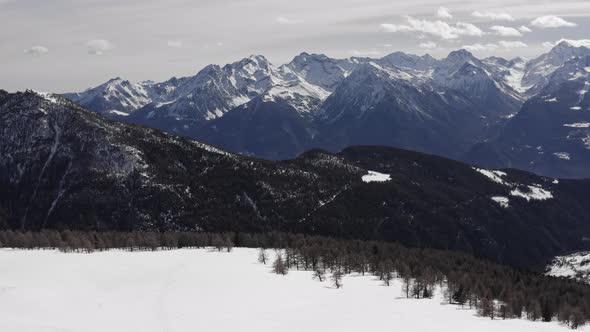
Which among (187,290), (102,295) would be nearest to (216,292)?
(187,290)

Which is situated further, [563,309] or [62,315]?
[563,309]

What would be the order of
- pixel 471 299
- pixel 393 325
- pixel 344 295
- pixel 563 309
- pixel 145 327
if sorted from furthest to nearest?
1. pixel 344 295
2. pixel 471 299
3. pixel 563 309
4. pixel 393 325
5. pixel 145 327

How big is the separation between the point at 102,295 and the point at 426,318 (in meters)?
92.1

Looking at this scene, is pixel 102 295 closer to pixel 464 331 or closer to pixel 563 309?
pixel 464 331

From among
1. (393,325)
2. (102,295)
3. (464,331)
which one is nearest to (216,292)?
(102,295)

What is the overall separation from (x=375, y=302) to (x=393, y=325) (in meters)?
30.8

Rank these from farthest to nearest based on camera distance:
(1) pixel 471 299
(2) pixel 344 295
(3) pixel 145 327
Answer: (2) pixel 344 295 < (1) pixel 471 299 < (3) pixel 145 327

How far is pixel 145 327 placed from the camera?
143750 mm

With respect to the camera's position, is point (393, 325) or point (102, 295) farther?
point (102, 295)

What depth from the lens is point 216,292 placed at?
197 meters

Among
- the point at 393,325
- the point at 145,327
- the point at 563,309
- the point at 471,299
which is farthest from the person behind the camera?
the point at 471,299

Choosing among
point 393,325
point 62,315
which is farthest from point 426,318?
point 62,315

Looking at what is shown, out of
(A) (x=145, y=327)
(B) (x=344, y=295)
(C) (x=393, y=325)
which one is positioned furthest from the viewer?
(B) (x=344, y=295)

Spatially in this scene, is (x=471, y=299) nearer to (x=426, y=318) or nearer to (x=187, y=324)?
(x=426, y=318)
